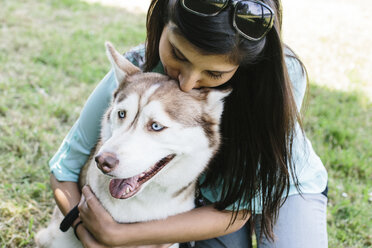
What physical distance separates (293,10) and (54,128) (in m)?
6.28

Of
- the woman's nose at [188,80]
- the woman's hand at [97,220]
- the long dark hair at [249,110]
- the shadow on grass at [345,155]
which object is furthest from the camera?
the shadow on grass at [345,155]

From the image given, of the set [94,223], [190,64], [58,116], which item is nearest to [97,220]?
[94,223]

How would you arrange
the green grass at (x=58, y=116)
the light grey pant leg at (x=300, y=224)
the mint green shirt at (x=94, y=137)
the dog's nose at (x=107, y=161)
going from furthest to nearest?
the green grass at (x=58, y=116) < the light grey pant leg at (x=300, y=224) < the mint green shirt at (x=94, y=137) < the dog's nose at (x=107, y=161)

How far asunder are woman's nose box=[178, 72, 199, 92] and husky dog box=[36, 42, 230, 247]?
0.04m

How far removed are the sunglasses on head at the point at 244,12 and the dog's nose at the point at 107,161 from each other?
731 millimetres

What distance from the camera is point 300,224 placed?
244 cm

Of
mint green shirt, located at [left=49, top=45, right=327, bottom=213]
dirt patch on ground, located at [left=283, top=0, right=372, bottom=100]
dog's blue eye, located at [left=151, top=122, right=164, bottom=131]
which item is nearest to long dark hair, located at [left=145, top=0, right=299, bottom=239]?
mint green shirt, located at [left=49, top=45, right=327, bottom=213]

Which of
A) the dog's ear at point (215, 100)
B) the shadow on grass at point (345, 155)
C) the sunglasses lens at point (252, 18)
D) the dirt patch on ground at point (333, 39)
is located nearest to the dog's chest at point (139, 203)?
the dog's ear at point (215, 100)

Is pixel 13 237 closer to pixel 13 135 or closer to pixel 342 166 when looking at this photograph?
pixel 13 135

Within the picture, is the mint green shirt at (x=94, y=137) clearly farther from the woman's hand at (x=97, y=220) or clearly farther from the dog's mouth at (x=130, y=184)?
the dog's mouth at (x=130, y=184)

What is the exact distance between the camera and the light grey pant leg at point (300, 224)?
2.38 metres

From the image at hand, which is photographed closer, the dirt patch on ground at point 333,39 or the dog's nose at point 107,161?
the dog's nose at point 107,161

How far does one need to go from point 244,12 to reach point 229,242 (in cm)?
155

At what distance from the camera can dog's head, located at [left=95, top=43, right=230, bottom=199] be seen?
1.68m
